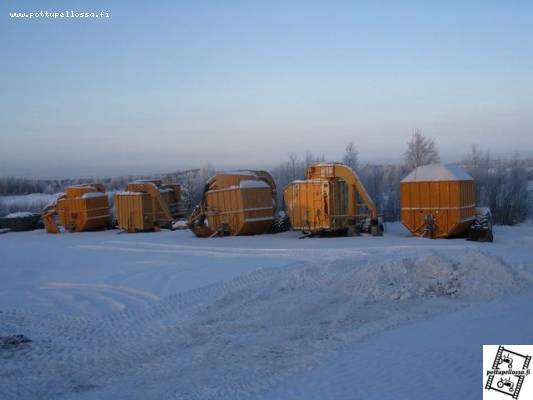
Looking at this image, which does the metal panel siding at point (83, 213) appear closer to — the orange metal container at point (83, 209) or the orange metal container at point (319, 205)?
the orange metal container at point (83, 209)

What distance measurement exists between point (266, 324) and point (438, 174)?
13750 mm

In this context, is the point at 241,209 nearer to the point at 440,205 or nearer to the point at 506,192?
the point at 440,205

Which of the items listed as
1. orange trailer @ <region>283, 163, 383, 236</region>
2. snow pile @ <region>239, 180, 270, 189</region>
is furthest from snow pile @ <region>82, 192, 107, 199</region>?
orange trailer @ <region>283, 163, 383, 236</region>

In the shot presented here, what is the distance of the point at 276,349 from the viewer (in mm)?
8852

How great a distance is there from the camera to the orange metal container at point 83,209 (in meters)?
35.4

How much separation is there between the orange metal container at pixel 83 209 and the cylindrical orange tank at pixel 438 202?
20.6 meters

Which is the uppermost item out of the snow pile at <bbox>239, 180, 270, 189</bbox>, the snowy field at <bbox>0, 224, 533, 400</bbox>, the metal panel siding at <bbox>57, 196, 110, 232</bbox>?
the snow pile at <bbox>239, 180, 270, 189</bbox>

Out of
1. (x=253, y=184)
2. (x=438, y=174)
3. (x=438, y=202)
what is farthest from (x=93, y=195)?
(x=438, y=202)

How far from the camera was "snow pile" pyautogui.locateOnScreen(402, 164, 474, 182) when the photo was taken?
2178cm

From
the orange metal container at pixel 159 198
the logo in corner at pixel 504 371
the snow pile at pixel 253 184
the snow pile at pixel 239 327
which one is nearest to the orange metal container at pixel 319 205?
the snow pile at pixel 253 184

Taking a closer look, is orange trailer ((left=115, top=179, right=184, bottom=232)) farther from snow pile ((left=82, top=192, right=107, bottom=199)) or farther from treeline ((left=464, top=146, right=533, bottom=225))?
treeline ((left=464, top=146, right=533, bottom=225))

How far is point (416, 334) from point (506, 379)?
2772 millimetres

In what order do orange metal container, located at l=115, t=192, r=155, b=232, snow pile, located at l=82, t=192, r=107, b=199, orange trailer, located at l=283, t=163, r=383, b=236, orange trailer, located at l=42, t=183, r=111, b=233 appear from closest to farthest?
orange trailer, located at l=283, t=163, r=383, b=236, orange metal container, located at l=115, t=192, r=155, b=232, snow pile, located at l=82, t=192, r=107, b=199, orange trailer, located at l=42, t=183, r=111, b=233

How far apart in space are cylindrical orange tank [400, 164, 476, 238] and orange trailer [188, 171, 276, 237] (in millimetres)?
6553
